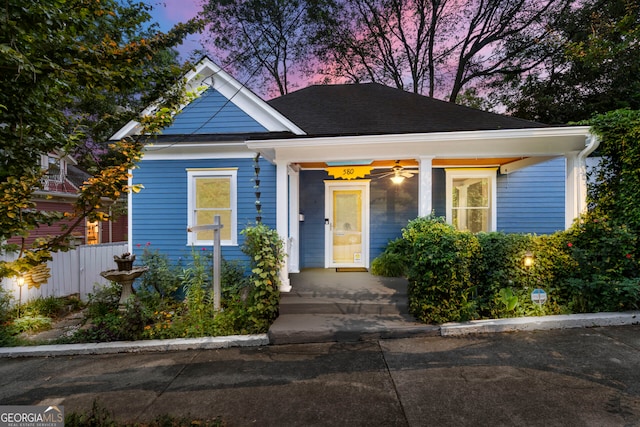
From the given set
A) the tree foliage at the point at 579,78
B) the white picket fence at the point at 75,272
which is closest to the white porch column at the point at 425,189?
the white picket fence at the point at 75,272

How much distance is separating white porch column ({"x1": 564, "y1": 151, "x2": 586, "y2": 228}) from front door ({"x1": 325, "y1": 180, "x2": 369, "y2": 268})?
150 inches

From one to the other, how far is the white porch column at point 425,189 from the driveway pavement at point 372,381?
6.99 feet

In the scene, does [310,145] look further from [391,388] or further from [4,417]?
[4,417]

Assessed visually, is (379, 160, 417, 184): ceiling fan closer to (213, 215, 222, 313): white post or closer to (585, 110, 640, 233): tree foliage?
(585, 110, 640, 233): tree foliage

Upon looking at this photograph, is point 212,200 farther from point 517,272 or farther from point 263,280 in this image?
point 517,272

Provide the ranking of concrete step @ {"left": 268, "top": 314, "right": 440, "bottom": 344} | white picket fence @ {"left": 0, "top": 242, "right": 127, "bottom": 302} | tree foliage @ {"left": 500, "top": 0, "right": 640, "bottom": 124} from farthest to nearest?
tree foliage @ {"left": 500, "top": 0, "right": 640, "bottom": 124}
white picket fence @ {"left": 0, "top": 242, "right": 127, "bottom": 302}
concrete step @ {"left": 268, "top": 314, "right": 440, "bottom": 344}

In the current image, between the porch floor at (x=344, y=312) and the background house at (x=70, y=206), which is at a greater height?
the background house at (x=70, y=206)

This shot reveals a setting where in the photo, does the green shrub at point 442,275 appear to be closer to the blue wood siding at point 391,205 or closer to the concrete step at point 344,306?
the concrete step at point 344,306

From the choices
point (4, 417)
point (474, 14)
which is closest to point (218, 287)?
point (4, 417)

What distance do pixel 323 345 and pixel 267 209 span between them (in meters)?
3.17

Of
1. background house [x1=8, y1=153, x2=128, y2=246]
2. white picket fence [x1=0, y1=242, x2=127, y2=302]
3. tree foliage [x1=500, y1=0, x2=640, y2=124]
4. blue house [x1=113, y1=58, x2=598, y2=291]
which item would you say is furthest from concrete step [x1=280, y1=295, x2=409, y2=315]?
tree foliage [x1=500, y1=0, x2=640, y2=124]

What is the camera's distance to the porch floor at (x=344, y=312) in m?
4.07

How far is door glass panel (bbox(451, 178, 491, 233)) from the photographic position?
708cm

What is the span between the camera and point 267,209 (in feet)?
20.5
